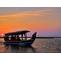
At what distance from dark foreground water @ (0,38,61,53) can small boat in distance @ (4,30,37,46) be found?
0.17ft

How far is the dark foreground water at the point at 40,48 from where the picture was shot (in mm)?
2385

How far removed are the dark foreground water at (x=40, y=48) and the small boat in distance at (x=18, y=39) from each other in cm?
5

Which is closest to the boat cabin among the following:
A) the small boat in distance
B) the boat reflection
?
the small boat in distance

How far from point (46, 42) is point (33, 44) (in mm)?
169

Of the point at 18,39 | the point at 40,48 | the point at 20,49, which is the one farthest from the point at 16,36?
the point at 40,48

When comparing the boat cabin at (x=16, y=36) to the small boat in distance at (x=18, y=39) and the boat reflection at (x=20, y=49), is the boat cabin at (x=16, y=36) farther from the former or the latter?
the boat reflection at (x=20, y=49)

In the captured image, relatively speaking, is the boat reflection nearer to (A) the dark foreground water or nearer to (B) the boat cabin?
(A) the dark foreground water

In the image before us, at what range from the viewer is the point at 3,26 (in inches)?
94.7

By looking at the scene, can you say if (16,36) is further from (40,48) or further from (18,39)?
(40,48)

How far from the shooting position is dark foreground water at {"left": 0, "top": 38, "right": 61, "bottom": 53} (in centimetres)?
238

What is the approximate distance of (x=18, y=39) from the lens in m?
2.42
